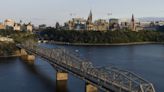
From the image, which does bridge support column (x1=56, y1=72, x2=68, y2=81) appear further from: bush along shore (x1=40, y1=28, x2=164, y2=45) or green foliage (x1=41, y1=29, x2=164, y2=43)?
green foliage (x1=41, y1=29, x2=164, y2=43)

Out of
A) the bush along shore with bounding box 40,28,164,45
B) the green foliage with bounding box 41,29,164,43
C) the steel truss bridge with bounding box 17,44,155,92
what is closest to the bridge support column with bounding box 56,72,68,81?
the steel truss bridge with bounding box 17,44,155,92

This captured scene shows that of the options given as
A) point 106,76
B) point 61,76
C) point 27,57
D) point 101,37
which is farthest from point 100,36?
point 106,76

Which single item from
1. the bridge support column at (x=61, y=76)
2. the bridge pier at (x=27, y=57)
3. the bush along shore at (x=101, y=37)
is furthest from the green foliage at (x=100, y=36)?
the bridge support column at (x=61, y=76)

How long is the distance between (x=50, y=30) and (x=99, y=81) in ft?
246

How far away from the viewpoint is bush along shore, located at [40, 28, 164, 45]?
7819 centimetres

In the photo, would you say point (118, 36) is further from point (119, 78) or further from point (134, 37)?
point (119, 78)

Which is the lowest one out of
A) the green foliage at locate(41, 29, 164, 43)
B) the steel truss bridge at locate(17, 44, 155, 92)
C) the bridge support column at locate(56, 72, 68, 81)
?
the bridge support column at locate(56, 72, 68, 81)

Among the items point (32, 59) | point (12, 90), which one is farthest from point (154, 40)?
point (12, 90)

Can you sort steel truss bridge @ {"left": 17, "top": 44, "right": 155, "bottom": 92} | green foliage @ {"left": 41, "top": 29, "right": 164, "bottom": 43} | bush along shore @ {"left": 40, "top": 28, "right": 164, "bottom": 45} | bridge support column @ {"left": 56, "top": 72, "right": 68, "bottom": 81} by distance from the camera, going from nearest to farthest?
steel truss bridge @ {"left": 17, "top": 44, "right": 155, "bottom": 92}
bridge support column @ {"left": 56, "top": 72, "right": 68, "bottom": 81}
bush along shore @ {"left": 40, "top": 28, "right": 164, "bottom": 45}
green foliage @ {"left": 41, "top": 29, "right": 164, "bottom": 43}

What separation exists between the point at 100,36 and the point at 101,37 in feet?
2.69

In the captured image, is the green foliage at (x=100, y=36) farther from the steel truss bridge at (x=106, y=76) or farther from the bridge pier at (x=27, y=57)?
the steel truss bridge at (x=106, y=76)

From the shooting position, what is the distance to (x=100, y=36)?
8038 centimetres

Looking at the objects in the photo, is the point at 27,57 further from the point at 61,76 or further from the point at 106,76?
the point at 106,76

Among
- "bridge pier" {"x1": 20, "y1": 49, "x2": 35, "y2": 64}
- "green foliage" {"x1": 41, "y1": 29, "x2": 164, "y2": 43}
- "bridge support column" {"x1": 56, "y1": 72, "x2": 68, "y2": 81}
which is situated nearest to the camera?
"bridge support column" {"x1": 56, "y1": 72, "x2": 68, "y2": 81}
